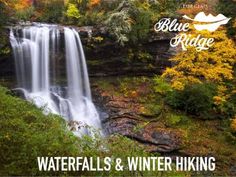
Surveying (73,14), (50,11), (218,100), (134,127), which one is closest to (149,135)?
(134,127)

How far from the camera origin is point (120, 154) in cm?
873

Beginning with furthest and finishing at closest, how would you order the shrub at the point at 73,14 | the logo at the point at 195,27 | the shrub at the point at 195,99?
the shrub at the point at 73,14 → the shrub at the point at 195,99 → the logo at the point at 195,27

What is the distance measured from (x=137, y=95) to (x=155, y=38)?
305 cm

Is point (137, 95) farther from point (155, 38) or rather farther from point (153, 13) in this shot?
point (153, 13)

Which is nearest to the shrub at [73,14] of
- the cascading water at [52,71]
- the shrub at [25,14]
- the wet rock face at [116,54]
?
the wet rock face at [116,54]

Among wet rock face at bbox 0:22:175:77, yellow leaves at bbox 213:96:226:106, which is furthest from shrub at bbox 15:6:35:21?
yellow leaves at bbox 213:96:226:106

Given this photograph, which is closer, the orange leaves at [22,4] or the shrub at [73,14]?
the shrub at [73,14]

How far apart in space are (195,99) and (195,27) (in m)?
2.98

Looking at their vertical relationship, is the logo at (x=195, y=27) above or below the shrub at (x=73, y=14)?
below

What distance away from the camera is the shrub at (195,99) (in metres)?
17.1

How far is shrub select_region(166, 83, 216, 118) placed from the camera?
674 inches

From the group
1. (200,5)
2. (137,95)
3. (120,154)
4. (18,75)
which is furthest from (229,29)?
(120,154)

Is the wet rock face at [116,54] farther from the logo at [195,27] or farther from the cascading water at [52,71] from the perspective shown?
the logo at [195,27]

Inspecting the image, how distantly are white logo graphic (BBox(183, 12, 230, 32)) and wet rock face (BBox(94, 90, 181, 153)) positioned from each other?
4198 millimetres
